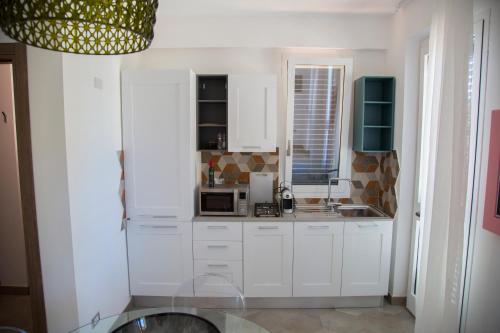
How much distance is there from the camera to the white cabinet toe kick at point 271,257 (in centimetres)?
274

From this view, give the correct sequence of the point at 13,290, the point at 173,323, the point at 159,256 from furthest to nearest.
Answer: the point at 13,290 < the point at 159,256 < the point at 173,323

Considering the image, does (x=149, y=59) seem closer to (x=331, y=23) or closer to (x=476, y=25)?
(x=331, y=23)

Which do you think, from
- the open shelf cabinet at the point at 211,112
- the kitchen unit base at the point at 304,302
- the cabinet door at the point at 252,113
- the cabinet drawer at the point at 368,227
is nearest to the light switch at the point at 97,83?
the open shelf cabinet at the point at 211,112

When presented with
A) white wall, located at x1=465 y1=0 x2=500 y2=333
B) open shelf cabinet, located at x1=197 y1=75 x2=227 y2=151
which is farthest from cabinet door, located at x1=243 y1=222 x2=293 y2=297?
white wall, located at x1=465 y1=0 x2=500 y2=333

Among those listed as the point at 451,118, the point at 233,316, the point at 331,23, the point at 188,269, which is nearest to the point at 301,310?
the point at 188,269

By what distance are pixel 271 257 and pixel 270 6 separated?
7.64 ft

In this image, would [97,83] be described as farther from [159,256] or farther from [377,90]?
[377,90]

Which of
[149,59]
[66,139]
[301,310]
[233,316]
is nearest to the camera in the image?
[233,316]

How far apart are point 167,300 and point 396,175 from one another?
2.52 meters

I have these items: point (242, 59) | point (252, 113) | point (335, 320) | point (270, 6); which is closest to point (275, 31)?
point (270, 6)

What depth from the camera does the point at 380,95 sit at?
3029 millimetres

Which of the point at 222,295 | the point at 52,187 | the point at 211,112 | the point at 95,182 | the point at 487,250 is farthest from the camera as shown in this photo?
the point at 211,112

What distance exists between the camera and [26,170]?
189 cm

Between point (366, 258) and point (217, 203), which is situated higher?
point (217, 203)
